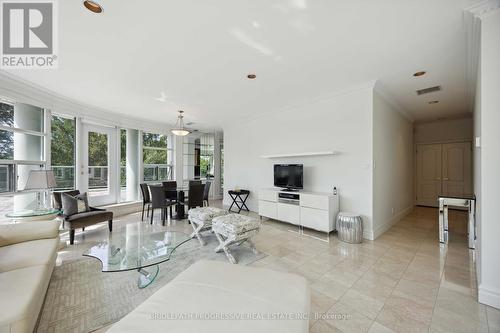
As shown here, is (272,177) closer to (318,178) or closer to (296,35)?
(318,178)

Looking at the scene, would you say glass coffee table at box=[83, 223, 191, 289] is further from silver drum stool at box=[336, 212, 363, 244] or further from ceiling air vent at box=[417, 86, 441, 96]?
ceiling air vent at box=[417, 86, 441, 96]

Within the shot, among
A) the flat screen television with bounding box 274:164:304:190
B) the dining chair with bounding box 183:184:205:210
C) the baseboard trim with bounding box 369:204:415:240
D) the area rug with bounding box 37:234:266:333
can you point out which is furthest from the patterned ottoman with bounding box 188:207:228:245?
the baseboard trim with bounding box 369:204:415:240

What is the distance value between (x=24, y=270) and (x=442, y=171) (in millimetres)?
8869

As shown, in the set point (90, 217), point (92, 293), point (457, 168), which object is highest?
point (457, 168)

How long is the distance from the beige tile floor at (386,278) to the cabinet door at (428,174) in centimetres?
260

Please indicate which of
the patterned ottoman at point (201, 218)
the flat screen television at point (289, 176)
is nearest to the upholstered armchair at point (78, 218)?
the patterned ottoman at point (201, 218)

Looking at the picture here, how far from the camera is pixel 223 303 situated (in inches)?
46.2

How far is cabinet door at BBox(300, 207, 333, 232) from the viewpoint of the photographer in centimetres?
370

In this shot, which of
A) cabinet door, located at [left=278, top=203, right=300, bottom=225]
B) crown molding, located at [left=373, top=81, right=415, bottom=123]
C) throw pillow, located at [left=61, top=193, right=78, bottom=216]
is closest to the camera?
throw pillow, located at [left=61, top=193, right=78, bottom=216]

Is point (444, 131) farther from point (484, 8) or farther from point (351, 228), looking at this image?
point (484, 8)

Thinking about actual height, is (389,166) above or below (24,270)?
above

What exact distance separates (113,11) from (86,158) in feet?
14.2

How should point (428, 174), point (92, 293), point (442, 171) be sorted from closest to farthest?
point (92, 293) < point (442, 171) < point (428, 174)

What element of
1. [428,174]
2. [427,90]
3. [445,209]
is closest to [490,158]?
[445,209]
